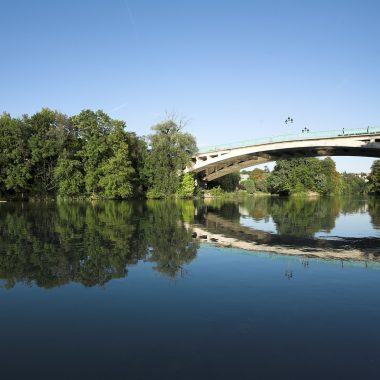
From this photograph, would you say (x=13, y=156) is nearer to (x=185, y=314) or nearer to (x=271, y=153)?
(x=271, y=153)

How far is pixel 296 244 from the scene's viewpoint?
15.2 metres

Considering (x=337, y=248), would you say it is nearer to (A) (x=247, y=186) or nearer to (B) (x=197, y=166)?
(B) (x=197, y=166)

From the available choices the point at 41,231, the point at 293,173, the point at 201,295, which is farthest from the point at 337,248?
the point at 293,173

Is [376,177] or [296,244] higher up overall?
[376,177]

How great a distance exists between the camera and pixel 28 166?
181ft

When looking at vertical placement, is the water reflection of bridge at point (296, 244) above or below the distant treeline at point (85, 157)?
below

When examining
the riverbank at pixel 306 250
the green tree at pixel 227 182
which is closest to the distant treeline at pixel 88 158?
the green tree at pixel 227 182

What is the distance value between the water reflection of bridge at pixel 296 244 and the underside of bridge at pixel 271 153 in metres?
39.7

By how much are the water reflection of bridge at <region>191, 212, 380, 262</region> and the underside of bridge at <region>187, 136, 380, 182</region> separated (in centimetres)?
3972

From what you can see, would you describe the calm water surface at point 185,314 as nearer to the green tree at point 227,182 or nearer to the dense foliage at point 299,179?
the green tree at point 227,182

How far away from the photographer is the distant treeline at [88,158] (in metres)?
54.9

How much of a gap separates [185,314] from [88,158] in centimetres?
5693

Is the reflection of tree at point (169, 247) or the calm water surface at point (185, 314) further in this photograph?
the reflection of tree at point (169, 247)

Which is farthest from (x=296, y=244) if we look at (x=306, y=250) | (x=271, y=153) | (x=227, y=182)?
(x=227, y=182)
